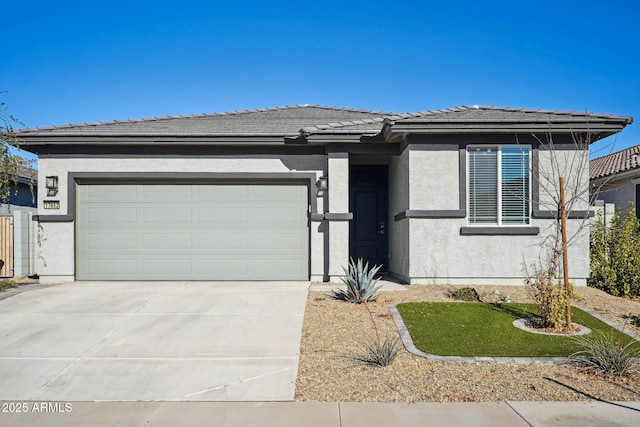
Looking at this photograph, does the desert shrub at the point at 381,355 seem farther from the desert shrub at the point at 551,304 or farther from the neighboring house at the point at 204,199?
the neighboring house at the point at 204,199

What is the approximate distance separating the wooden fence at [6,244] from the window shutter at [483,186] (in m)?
11.2

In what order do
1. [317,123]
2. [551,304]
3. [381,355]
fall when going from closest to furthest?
[381,355] → [551,304] → [317,123]

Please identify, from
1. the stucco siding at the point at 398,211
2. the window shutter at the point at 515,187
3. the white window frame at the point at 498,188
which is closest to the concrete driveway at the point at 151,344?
the stucco siding at the point at 398,211

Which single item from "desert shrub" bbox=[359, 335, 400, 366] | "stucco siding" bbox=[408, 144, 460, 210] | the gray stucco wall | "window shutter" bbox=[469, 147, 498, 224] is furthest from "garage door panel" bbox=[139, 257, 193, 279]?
"window shutter" bbox=[469, 147, 498, 224]

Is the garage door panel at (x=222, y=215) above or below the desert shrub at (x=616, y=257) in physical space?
above

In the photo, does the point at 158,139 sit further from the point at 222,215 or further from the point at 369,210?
the point at 369,210

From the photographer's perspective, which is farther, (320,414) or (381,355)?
(381,355)

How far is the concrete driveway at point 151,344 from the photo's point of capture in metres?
5.14

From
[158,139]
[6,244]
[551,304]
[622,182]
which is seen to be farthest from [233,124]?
[622,182]

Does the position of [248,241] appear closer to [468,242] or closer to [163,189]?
[163,189]

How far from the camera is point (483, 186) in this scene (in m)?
10.2

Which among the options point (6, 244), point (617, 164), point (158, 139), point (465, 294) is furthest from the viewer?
point (617, 164)

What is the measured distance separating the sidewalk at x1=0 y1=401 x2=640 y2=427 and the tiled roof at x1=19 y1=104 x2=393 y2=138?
726 cm

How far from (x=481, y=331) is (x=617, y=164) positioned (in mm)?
13693
